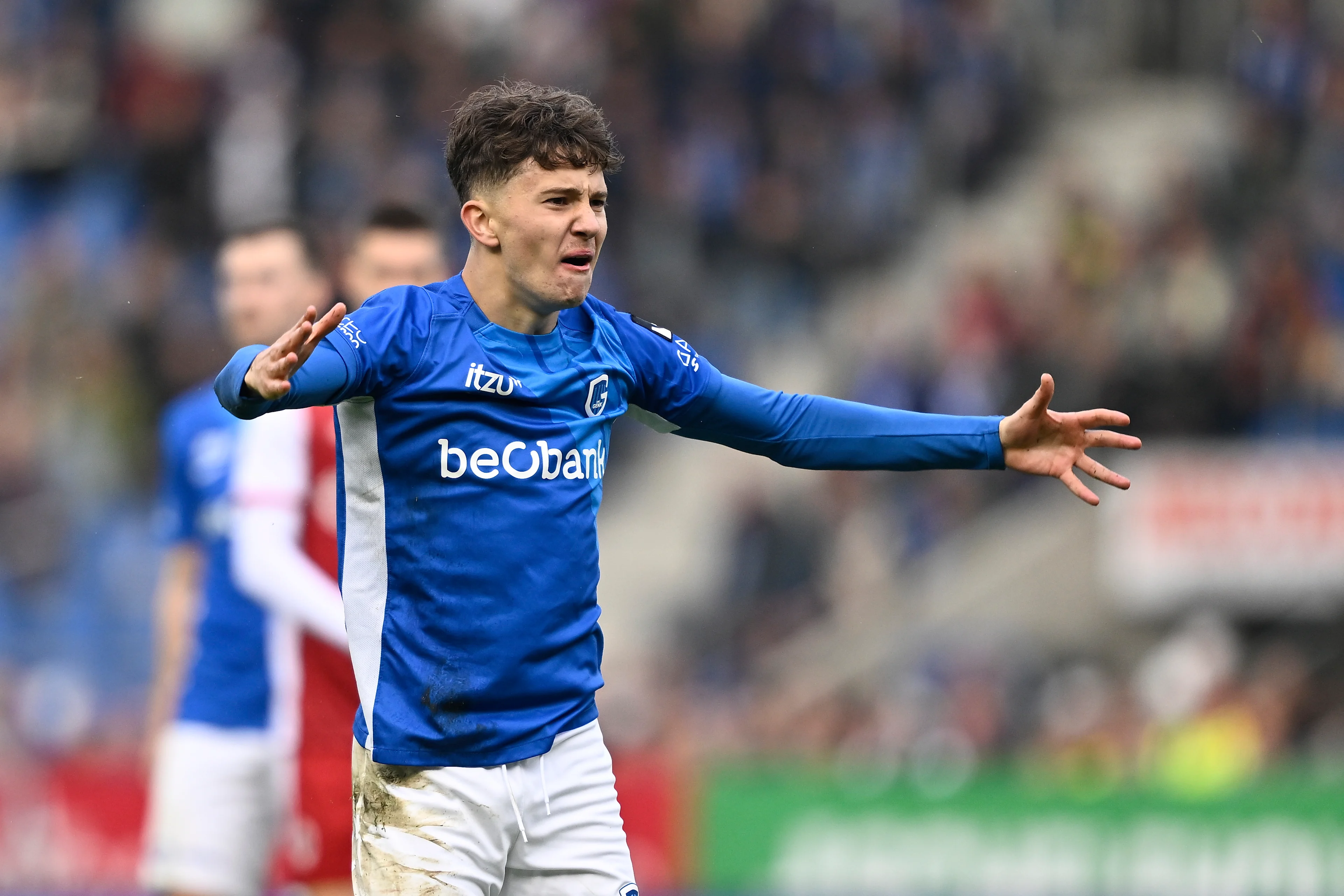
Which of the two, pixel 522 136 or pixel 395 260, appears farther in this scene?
pixel 395 260

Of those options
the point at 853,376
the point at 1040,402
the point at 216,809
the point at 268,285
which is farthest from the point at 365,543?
the point at 853,376

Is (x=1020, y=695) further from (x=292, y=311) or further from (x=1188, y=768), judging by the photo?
(x=292, y=311)

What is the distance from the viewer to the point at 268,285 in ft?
19.7

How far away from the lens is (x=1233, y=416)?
12242 mm

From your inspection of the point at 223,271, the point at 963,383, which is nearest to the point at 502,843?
the point at 223,271

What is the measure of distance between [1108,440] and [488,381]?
139 cm

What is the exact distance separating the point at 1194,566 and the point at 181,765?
8.00 metres

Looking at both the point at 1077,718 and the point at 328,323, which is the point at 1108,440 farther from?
the point at 1077,718

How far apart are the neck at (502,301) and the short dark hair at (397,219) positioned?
1.89 metres

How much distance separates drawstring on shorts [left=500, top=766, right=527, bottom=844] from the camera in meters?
3.88

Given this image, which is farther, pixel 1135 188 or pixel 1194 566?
pixel 1135 188

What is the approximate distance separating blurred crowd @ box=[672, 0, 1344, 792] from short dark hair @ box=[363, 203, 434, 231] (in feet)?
20.4

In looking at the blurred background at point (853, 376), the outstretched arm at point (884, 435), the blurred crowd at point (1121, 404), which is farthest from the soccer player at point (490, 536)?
the blurred crowd at point (1121, 404)

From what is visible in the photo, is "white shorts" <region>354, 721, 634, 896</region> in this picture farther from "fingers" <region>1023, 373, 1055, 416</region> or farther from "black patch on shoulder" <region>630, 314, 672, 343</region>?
"fingers" <region>1023, 373, 1055, 416</region>
